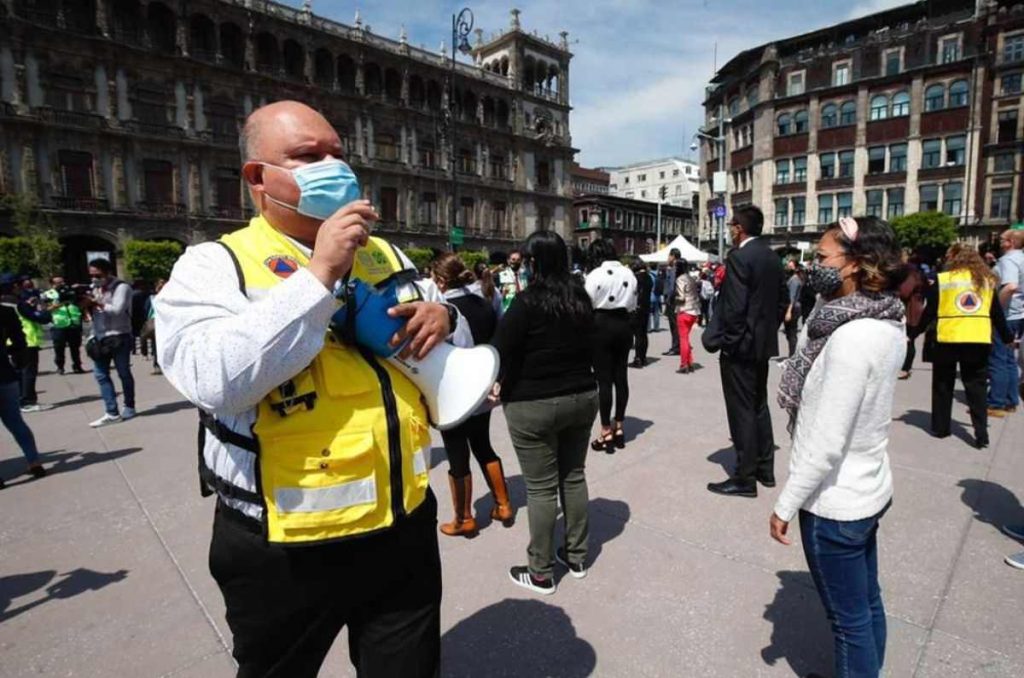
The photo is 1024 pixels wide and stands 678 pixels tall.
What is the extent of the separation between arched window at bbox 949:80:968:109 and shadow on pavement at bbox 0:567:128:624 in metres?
51.4

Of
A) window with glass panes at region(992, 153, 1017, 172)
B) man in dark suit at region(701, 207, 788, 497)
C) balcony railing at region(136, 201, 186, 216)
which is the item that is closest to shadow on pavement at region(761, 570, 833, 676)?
man in dark suit at region(701, 207, 788, 497)

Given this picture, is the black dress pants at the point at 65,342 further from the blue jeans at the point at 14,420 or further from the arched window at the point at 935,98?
the arched window at the point at 935,98

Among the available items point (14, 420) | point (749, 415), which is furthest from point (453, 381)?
point (14, 420)

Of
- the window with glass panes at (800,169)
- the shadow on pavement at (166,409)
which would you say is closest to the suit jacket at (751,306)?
the shadow on pavement at (166,409)

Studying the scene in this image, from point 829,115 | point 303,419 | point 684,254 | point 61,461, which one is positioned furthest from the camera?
point 829,115

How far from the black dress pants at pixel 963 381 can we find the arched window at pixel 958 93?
45189 millimetres

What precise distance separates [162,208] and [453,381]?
33.2 m

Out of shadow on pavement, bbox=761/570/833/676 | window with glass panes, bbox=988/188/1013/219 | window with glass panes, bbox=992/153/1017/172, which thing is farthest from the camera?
window with glass panes, bbox=988/188/1013/219

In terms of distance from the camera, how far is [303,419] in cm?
124

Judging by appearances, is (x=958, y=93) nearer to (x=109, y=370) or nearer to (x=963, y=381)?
(x=963, y=381)

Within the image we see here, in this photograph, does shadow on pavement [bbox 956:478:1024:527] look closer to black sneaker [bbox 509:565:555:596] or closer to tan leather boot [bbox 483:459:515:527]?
black sneaker [bbox 509:565:555:596]

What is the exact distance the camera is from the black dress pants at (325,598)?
138cm

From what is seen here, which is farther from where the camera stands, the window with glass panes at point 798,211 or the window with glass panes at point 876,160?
the window with glass panes at point 798,211

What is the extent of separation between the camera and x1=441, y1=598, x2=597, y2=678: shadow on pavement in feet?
8.11
